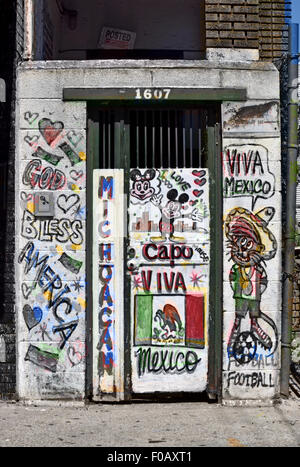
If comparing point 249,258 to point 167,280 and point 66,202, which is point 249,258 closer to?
point 167,280

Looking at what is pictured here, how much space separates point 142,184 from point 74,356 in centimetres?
183

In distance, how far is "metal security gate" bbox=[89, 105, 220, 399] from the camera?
706 centimetres

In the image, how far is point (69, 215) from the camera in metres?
7.02

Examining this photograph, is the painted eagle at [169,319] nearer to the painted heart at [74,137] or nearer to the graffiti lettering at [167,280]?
the graffiti lettering at [167,280]

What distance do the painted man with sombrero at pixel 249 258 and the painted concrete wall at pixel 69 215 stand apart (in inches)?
0.9

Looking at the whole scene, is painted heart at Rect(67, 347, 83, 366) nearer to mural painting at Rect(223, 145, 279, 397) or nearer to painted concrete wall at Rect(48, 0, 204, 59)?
mural painting at Rect(223, 145, 279, 397)

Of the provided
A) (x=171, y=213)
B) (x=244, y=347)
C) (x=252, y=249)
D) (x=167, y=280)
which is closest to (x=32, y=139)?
(x=171, y=213)

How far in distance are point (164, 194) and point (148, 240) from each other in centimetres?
49

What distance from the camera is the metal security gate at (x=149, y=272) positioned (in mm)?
7062

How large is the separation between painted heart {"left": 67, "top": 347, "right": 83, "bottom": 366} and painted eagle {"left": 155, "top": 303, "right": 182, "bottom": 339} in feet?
2.79

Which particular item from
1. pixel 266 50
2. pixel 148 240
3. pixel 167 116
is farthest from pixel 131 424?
pixel 266 50

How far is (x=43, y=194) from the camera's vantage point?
7016 millimetres

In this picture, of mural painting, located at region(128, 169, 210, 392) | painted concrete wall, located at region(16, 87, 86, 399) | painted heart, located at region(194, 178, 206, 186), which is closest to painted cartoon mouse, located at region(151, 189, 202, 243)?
mural painting, located at region(128, 169, 210, 392)
